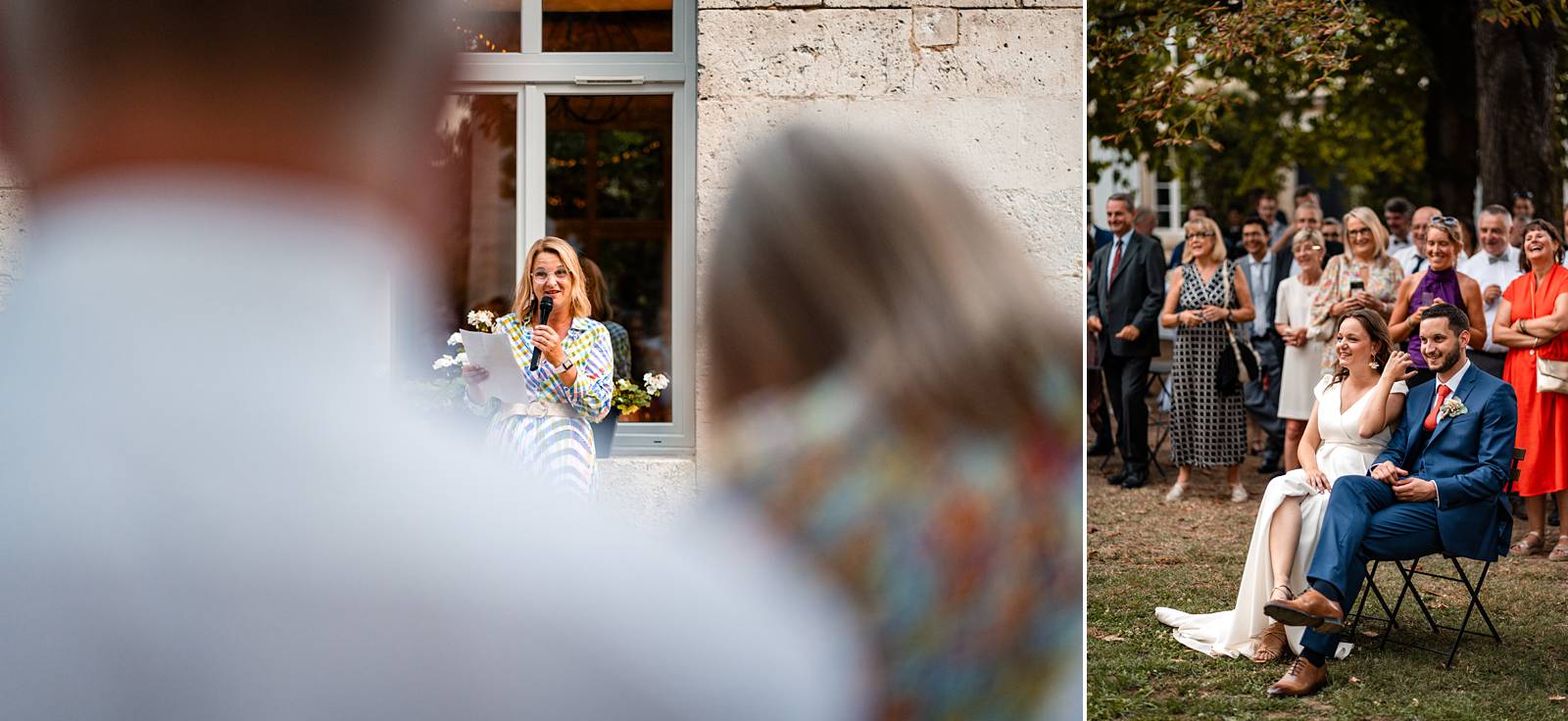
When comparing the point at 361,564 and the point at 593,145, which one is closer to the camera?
the point at 361,564

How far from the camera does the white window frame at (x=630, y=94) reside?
4.70 meters

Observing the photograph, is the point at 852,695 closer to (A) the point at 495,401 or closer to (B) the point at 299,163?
(A) the point at 495,401

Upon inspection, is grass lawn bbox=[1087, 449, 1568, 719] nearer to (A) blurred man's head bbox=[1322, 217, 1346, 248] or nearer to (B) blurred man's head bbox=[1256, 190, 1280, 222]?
(A) blurred man's head bbox=[1322, 217, 1346, 248]

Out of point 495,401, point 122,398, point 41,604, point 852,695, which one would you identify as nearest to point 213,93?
point 122,398

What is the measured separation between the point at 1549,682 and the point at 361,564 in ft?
14.6

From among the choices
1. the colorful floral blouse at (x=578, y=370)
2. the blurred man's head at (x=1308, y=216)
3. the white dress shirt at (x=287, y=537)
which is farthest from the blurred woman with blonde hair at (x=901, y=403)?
the blurred man's head at (x=1308, y=216)

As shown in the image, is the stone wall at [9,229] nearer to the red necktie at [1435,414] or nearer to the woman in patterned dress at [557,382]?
the woman in patterned dress at [557,382]

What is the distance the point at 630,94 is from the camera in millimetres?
4816

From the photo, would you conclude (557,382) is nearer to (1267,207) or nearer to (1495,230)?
(1495,230)

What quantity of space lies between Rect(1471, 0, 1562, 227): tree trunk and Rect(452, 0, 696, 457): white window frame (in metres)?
8.54

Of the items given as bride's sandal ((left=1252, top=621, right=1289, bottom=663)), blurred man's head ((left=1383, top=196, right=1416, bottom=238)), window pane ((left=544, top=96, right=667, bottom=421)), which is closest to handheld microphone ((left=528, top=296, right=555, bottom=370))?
window pane ((left=544, top=96, right=667, bottom=421))

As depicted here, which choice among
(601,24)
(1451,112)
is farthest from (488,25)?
(1451,112)

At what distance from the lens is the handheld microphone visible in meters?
4.41

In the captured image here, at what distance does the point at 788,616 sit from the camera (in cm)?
439
